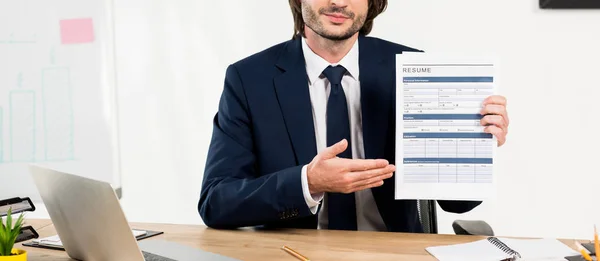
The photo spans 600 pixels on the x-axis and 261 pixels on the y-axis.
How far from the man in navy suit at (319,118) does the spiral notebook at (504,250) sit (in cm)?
36

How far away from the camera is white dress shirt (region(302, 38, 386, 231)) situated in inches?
75.6

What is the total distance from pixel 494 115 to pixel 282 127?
22.7 inches

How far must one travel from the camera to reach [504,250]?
4.85 ft

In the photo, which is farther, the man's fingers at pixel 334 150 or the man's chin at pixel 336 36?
the man's chin at pixel 336 36

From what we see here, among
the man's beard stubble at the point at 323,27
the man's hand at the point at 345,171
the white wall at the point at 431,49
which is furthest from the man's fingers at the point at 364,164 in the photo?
the white wall at the point at 431,49

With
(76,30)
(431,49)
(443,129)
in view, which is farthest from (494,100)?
(76,30)

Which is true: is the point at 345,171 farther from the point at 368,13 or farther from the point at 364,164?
the point at 368,13

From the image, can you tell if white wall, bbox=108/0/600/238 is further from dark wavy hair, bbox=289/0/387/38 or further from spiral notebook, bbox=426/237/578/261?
spiral notebook, bbox=426/237/578/261

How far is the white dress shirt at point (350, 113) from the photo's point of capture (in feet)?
6.30

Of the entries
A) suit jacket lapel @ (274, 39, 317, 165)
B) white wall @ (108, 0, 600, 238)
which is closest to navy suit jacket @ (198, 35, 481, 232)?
suit jacket lapel @ (274, 39, 317, 165)

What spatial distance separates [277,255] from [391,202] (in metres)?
0.51

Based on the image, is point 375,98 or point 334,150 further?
point 375,98

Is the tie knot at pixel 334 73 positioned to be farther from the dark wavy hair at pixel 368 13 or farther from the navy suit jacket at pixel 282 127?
the dark wavy hair at pixel 368 13

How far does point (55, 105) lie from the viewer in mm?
2832
